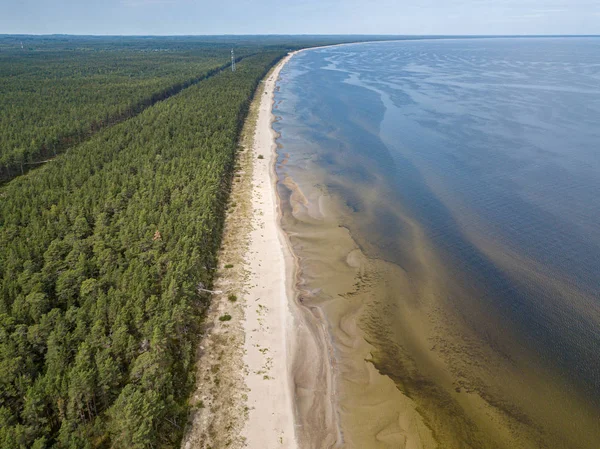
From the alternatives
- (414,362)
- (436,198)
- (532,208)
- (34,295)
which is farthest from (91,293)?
(532,208)

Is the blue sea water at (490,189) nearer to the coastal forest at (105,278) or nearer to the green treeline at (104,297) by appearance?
the coastal forest at (105,278)

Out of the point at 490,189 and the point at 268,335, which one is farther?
the point at 490,189

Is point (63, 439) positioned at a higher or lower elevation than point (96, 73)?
lower

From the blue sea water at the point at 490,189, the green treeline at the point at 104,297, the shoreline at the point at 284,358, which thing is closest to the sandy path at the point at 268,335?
the shoreline at the point at 284,358

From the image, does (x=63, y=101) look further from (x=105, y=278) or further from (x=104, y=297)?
(x=104, y=297)

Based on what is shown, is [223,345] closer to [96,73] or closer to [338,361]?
[338,361]

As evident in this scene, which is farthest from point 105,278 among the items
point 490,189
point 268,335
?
point 490,189
